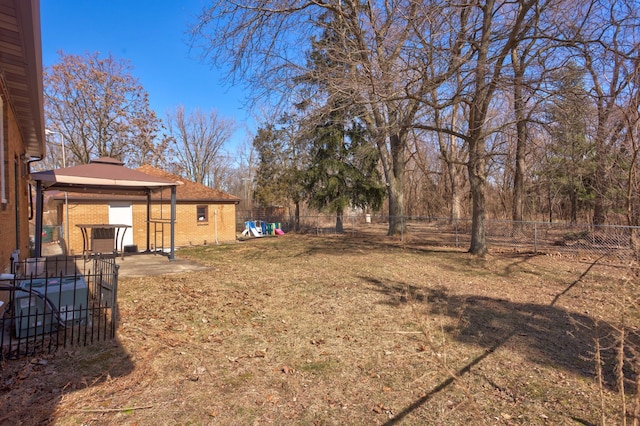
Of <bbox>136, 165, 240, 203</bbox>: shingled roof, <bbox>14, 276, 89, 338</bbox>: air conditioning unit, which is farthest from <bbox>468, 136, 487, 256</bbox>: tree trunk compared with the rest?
<bbox>136, 165, 240, 203</bbox>: shingled roof

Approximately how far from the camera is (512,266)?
1051cm

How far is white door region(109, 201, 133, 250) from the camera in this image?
15.7m

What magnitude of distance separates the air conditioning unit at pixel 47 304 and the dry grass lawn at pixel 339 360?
60 cm

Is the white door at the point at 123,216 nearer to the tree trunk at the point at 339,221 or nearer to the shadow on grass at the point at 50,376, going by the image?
the tree trunk at the point at 339,221

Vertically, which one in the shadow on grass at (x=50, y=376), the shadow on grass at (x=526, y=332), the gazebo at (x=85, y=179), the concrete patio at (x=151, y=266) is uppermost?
the gazebo at (x=85, y=179)

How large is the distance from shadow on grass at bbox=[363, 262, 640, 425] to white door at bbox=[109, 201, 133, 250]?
1303 centimetres

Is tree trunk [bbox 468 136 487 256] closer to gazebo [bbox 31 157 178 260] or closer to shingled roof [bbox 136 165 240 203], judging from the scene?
gazebo [bbox 31 157 178 260]

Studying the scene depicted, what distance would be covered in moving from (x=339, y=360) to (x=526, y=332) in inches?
115

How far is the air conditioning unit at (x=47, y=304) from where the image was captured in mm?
4254

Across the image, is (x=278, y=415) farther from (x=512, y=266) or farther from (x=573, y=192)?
(x=573, y=192)

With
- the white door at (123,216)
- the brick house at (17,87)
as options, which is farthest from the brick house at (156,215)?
the brick house at (17,87)

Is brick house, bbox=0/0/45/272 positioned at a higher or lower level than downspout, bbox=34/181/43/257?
higher

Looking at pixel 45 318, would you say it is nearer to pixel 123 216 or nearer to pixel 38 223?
pixel 38 223

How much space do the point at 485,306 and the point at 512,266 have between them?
193 inches
